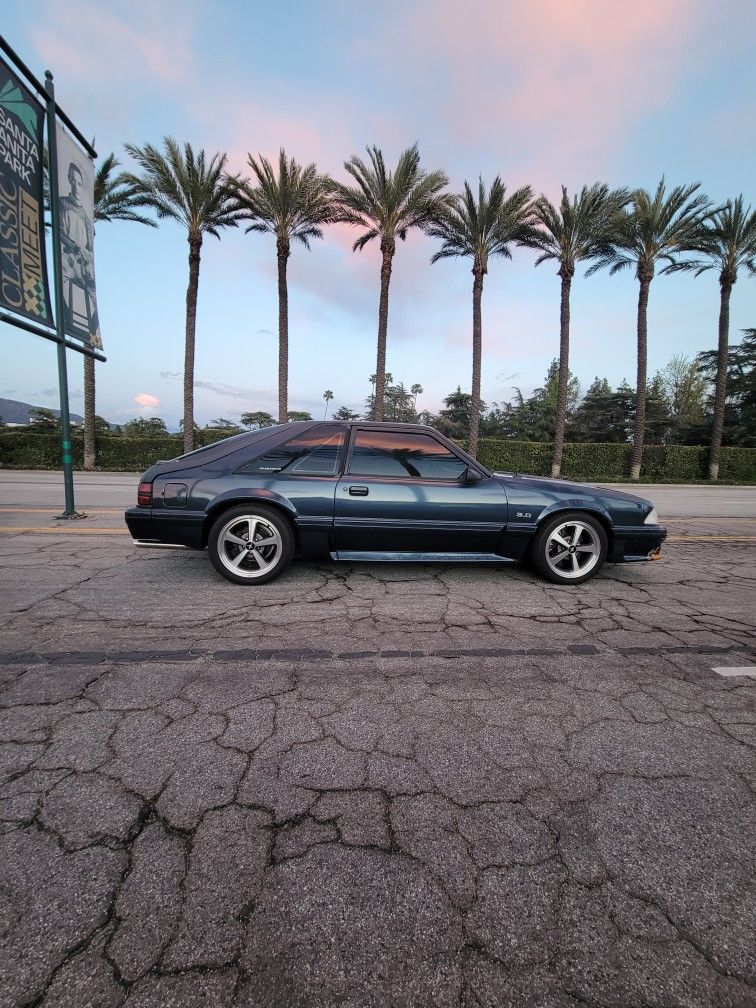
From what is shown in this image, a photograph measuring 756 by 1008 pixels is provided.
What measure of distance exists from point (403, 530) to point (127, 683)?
2.30m

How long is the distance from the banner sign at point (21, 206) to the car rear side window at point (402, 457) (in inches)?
221

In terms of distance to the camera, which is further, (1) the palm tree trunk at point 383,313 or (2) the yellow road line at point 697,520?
(1) the palm tree trunk at point 383,313

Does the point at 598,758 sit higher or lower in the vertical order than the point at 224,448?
lower

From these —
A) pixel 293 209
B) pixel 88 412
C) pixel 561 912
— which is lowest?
pixel 561 912

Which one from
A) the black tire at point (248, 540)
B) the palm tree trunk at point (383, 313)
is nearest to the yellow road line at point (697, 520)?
the black tire at point (248, 540)

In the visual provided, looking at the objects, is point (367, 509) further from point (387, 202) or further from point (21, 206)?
point (387, 202)

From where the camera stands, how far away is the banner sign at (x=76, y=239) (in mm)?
6723

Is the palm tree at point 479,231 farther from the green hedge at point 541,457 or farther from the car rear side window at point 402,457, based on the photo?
the car rear side window at point 402,457

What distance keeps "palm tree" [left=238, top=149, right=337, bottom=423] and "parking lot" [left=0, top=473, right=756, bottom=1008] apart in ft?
56.6

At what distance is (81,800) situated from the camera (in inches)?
62.0

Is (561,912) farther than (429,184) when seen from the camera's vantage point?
No

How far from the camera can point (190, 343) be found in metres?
19.5

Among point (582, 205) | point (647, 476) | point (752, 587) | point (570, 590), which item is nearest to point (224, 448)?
point (570, 590)

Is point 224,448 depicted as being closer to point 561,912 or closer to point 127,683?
point 127,683
